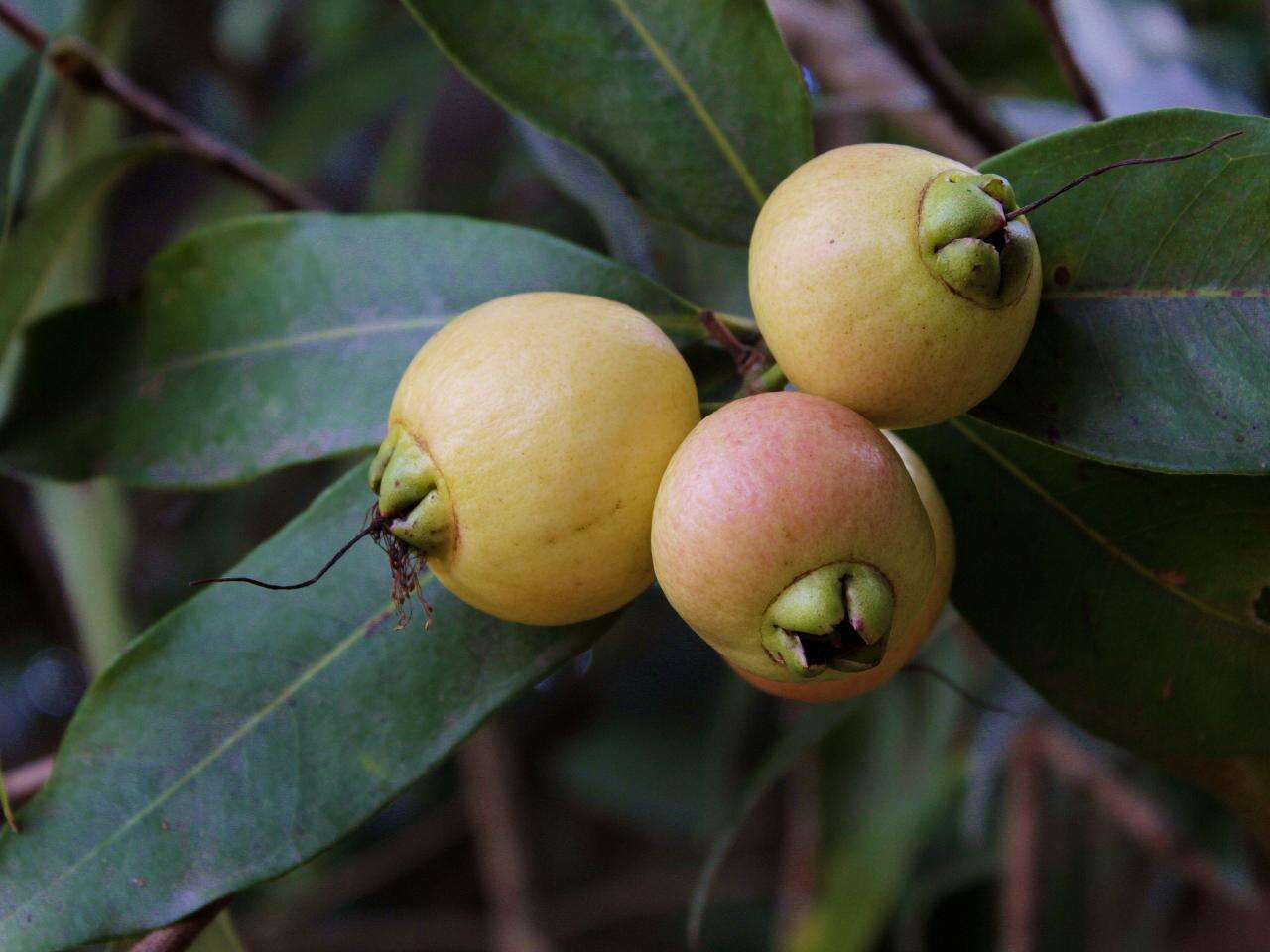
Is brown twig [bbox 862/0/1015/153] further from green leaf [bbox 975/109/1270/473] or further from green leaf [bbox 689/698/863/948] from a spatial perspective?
green leaf [bbox 689/698/863/948]

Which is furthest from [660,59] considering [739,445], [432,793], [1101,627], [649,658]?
[432,793]

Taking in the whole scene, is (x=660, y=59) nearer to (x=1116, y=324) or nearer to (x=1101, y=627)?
(x=1116, y=324)

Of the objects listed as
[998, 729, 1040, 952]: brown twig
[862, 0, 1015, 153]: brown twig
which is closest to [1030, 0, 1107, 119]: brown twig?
[862, 0, 1015, 153]: brown twig

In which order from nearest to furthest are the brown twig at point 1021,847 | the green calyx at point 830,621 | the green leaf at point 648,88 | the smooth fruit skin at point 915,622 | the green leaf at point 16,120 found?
1. the green calyx at point 830,621
2. the smooth fruit skin at point 915,622
3. the green leaf at point 648,88
4. the green leaf at point 16,120
5. the brown twig at point 1021,847

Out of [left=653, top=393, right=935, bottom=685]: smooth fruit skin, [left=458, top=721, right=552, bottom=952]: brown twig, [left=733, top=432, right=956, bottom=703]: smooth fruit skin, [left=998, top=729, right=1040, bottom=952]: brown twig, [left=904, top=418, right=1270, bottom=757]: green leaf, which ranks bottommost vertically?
[left=998, top=729, right=1040, bottom=952]: brown twig

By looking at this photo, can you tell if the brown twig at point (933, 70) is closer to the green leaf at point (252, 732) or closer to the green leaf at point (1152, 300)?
the green leaf at point (1152, 300)

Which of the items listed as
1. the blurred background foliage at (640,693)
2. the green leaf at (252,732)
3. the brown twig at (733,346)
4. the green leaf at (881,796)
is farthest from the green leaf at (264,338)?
the green leaf at (881,796)
